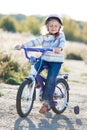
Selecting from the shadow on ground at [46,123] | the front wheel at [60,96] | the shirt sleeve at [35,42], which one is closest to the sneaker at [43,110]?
the shadow on ground at [46,123]

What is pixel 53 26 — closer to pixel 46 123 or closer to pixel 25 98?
pixel 25 98

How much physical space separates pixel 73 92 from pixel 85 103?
1.89 meters

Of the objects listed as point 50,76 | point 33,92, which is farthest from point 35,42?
point 33,92

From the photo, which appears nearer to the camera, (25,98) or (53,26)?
(25,98)

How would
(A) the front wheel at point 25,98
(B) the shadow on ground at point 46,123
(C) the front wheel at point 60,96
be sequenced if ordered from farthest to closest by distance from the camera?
(C) the front wheel at point 60,96 → (A) the front wheel at point 25,98 → (B) the shadow on ground at point 46,123

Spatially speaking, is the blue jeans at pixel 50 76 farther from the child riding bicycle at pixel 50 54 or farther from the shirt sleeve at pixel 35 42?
the shirt sleeve at pixel 35 42

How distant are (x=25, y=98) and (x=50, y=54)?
89 cm

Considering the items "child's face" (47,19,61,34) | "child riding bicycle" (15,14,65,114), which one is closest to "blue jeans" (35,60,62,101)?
"child riding bicycle" (15,14,65,114)

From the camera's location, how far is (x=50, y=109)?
28.8ft

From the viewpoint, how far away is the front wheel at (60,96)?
28.4 ft

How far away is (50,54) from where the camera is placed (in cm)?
818

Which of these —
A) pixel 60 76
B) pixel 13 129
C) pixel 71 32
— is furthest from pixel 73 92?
pixel 71 32

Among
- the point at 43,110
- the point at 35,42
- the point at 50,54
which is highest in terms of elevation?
the point at 35,42

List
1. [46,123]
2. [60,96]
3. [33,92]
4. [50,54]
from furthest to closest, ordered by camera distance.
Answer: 1. [60,96]
2. [50,54]
3. [33,92]
4. [46,123]
